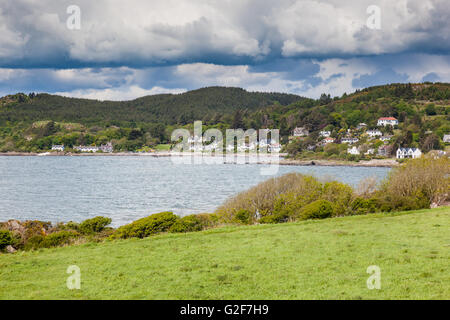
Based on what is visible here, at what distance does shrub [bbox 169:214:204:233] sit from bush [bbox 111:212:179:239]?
372 mm

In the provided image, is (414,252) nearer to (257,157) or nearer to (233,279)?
(233,279)

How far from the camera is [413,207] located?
25938 millimetres

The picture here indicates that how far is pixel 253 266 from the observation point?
1245 cm

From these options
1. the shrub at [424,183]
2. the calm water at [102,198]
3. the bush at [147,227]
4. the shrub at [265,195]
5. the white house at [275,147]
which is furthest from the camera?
the white house at [275,147]

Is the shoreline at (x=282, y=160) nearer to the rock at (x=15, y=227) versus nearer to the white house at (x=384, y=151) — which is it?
the white house at (x=384, y=151)

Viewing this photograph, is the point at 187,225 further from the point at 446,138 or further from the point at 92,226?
the point at 446,138


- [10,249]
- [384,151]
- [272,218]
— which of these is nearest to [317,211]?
[272,218]

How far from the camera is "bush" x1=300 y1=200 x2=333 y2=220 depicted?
78.4 ft

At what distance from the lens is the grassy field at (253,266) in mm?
9945

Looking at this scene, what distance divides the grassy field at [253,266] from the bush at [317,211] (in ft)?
14.7

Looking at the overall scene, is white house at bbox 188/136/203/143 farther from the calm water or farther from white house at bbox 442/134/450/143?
the calm water

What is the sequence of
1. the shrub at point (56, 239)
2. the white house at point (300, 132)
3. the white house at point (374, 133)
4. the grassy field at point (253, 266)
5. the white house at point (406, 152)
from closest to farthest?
the grassy field at point (253, 266) → the shrub at point (56, 239) → the white house at point (406, 152) → the white house at point (374, 133) → the white house at point (300, 132)

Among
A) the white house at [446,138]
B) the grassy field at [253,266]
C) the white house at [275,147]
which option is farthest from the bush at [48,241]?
the white house at [275,147]
